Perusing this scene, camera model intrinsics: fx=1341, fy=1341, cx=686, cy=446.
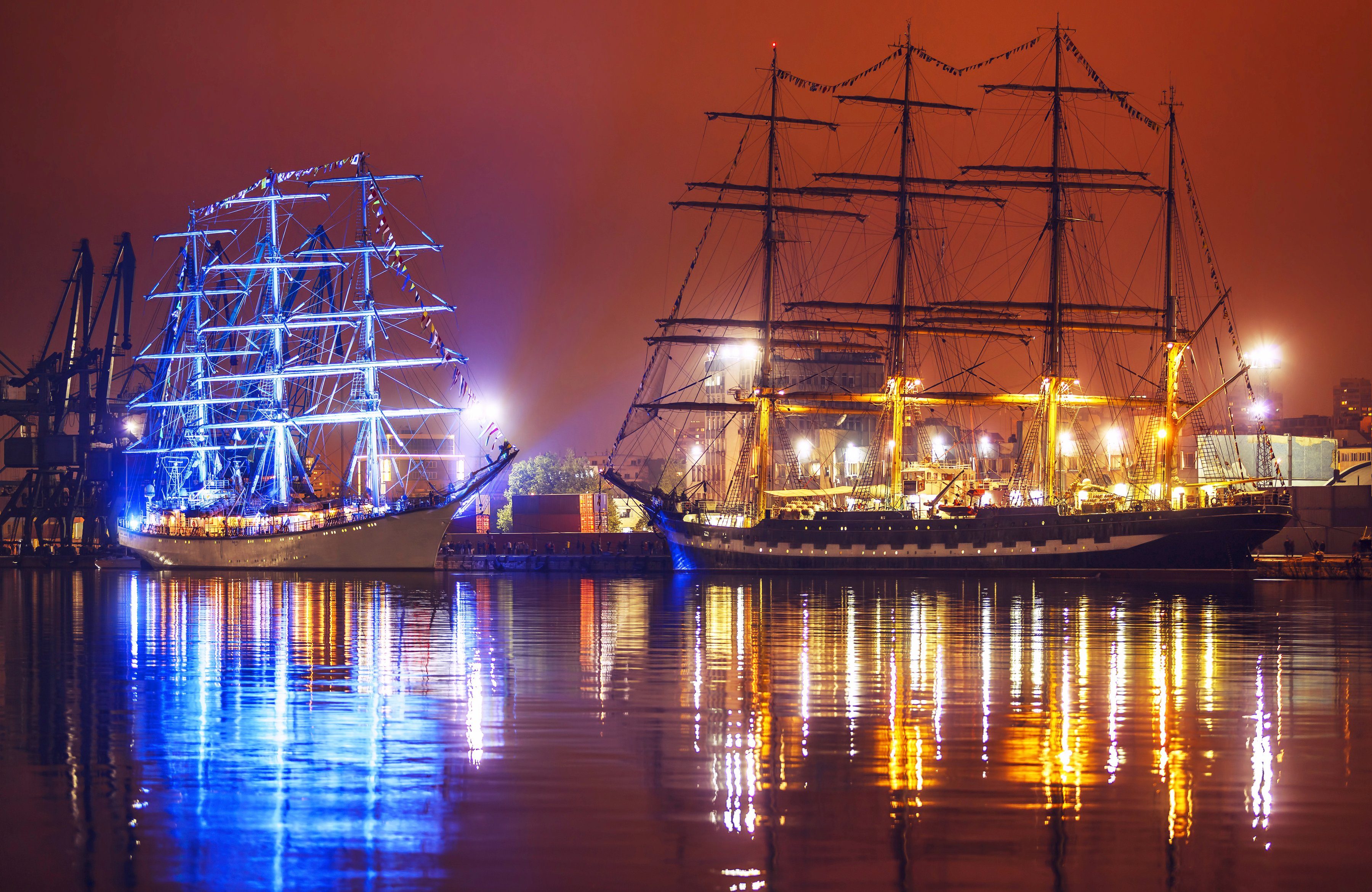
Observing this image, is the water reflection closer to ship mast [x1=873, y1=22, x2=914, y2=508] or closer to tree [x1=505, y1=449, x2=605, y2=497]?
ship mast [x1=873, y1=22, x2=914, y2=508]

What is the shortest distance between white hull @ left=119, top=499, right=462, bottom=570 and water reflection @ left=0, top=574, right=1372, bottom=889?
45414 millimetres

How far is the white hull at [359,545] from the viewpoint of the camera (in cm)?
8006

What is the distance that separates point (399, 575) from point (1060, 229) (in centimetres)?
4290

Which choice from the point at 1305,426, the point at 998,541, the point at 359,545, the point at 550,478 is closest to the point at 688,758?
the point at 998,541

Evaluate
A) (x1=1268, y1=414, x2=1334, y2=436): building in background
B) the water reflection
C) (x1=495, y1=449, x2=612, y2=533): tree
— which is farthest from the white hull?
(x1=1268, y1=414, x2=1334, y2=436): building in background

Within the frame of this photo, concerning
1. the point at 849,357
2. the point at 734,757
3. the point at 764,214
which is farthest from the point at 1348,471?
the point at 734,757

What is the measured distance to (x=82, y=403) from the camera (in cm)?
10869

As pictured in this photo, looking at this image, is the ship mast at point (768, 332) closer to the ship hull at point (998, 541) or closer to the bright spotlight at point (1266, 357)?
the ship hull at point (998, 541)

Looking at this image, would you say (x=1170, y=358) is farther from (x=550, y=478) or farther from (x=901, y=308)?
(x=550, y=478)

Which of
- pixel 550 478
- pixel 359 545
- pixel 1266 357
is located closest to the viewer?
pixel 1266 357

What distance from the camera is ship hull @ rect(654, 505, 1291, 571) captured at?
222 ft

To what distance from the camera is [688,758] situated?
16531 mm

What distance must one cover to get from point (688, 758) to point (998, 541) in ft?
197

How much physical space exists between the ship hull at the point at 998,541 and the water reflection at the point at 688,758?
1372 inches
